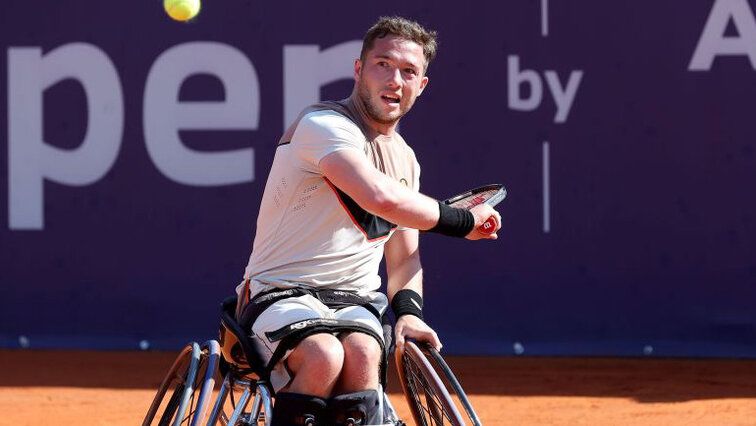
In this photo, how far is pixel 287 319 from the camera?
2828 millimetres

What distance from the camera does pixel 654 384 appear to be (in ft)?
18.1

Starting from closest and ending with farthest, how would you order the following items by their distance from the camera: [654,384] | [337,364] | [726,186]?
[337,364] → [654,384] → [726,186]

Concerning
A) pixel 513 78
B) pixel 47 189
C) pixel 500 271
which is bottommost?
pixel 500 271

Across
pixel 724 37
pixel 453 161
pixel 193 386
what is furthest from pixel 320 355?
pixel 724 37

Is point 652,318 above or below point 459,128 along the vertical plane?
below

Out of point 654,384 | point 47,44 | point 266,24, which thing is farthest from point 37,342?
point 654,384

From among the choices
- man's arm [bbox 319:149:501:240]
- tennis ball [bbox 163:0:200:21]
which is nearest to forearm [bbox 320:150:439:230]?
man's arm [bbox 319:149:501:240]

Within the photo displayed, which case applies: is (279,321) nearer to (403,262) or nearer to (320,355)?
(320,355)

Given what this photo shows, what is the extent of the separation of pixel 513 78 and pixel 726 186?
112cm

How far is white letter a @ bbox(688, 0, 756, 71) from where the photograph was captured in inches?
235

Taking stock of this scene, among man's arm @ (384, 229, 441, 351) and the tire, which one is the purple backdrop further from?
the tire

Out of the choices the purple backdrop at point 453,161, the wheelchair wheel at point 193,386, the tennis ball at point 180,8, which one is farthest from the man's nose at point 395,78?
the purple backdrop at point 453,161

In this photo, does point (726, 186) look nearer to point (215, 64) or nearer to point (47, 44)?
point (215, 64)

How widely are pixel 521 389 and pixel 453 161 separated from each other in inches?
48.6
